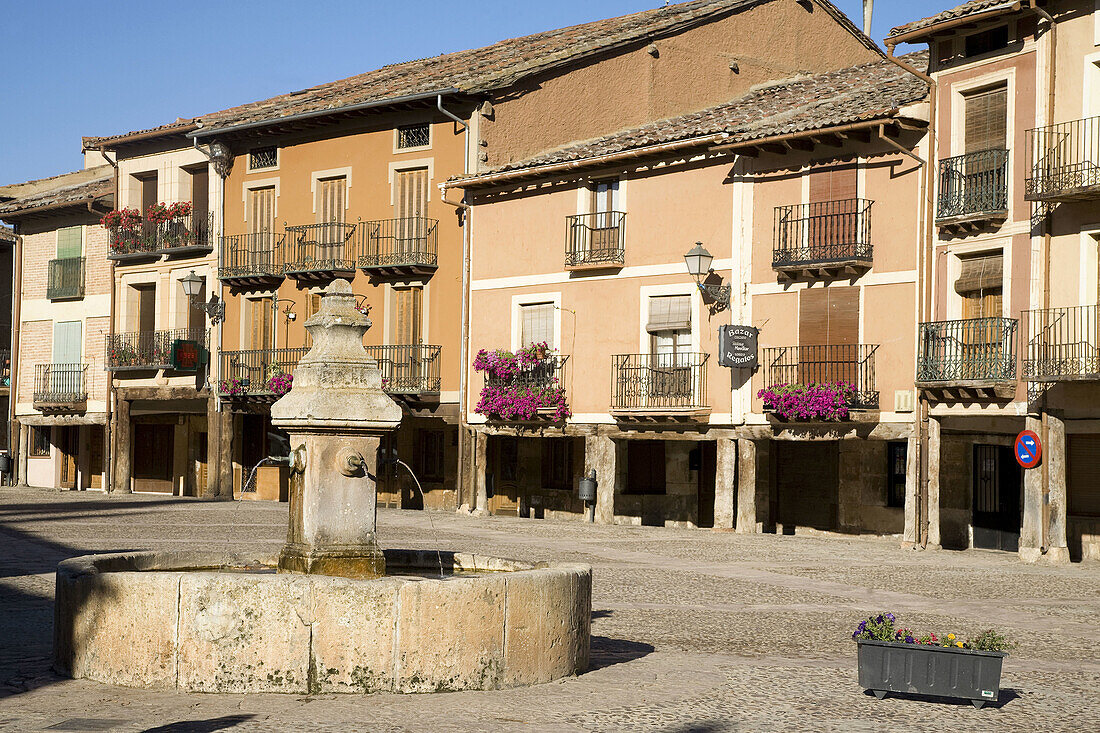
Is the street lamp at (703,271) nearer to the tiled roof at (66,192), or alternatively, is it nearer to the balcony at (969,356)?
the balcony at (969,356)

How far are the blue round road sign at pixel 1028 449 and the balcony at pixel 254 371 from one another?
62.3 ft

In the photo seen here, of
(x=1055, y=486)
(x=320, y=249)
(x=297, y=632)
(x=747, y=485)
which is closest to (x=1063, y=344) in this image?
(x=1055, y=486)

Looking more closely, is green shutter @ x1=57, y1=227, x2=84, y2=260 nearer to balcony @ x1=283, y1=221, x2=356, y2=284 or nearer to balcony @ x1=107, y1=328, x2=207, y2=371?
balcony @ x1=107, y1=328, x2=207, y2=371

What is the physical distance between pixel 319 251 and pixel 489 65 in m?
6.20

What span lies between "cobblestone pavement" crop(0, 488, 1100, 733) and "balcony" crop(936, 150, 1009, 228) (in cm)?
555

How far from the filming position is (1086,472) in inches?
948

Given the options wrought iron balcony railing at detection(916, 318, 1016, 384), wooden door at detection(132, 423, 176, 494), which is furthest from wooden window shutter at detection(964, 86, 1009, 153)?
wooden door at detection(132, 423, 176, 494)

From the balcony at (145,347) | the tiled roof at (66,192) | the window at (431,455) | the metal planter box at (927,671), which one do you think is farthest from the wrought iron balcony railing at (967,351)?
the tiled roof at (66,192)

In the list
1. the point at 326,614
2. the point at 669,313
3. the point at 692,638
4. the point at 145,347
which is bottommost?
the point at 692,638

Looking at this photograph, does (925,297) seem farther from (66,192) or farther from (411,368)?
(66,192)

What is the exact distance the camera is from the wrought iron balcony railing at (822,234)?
2652 centimetres

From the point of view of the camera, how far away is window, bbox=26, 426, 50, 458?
149 ft

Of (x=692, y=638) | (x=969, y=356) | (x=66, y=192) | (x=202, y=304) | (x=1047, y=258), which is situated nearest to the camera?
(x=692, y=638)

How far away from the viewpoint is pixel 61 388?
142 ft
